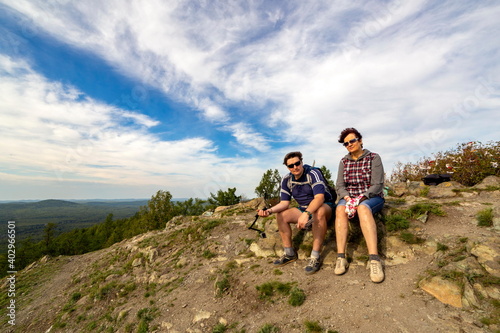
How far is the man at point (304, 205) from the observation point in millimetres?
5387

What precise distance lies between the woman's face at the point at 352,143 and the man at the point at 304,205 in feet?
3.34

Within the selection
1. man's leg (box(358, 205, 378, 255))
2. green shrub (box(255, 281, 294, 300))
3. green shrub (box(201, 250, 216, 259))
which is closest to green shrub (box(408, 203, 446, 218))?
man's leg (box(358, 205, 378, 255))

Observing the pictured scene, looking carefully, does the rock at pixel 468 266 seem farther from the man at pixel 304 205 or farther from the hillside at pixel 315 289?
the man at pixel 304 205

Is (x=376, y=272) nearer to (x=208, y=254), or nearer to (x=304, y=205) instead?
(x=304, y=205)

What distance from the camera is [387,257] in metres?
5.42

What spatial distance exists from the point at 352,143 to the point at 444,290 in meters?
3.40

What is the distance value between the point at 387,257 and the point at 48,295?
→ 67.8 feet

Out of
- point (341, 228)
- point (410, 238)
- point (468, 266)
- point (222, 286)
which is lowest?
point (222, 286)

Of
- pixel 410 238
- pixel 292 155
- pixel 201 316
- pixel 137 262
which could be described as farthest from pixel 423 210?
pixel 137 262


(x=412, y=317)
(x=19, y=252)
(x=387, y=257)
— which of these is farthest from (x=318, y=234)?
(x=19, y=252)

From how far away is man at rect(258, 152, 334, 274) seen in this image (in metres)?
5.39

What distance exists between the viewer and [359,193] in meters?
5.61

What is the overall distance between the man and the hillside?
436 millimetres

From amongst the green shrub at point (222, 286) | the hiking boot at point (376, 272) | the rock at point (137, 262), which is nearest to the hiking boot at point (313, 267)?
the hiking boot at point (376, 272)
